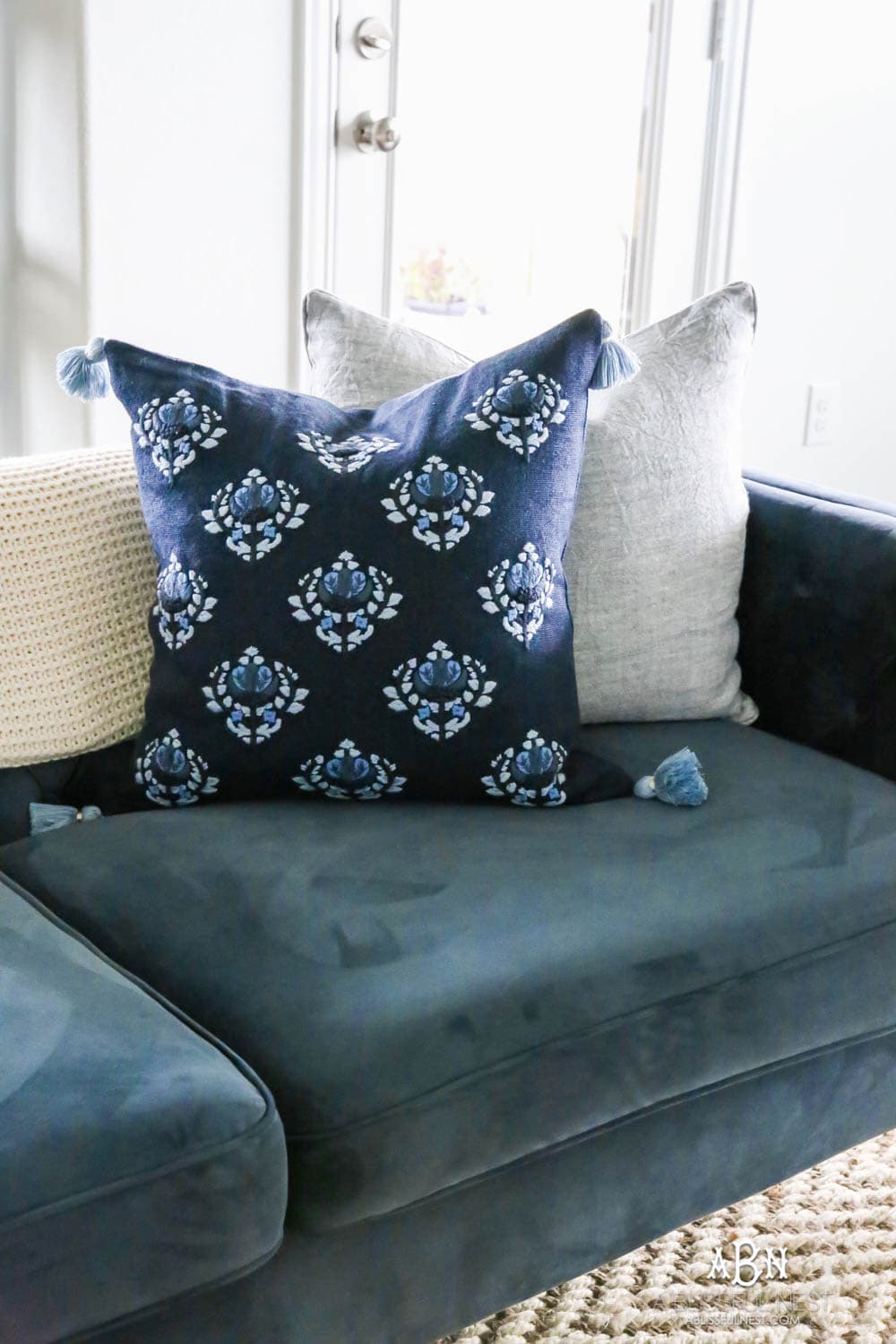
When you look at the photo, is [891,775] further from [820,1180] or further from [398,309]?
[398,309]

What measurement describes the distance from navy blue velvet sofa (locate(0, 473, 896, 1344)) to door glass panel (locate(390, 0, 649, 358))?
4.82ft

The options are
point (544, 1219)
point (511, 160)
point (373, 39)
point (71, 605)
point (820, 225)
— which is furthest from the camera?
point (820, 225)

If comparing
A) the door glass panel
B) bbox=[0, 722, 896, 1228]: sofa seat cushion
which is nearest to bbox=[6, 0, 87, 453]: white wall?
the door glass panel

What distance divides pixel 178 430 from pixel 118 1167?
2.32ft

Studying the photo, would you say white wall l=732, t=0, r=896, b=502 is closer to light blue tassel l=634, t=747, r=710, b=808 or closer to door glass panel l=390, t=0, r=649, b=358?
door glass panel l=390, t=0, r=649, b=358

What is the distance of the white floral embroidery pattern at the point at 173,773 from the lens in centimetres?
140

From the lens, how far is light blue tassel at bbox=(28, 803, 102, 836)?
1438 mm

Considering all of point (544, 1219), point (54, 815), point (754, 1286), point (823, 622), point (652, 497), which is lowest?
point (754, 1286)

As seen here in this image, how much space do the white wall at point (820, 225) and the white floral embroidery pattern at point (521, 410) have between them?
1791 mm

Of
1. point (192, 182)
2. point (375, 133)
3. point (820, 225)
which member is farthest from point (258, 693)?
point (820, 225)

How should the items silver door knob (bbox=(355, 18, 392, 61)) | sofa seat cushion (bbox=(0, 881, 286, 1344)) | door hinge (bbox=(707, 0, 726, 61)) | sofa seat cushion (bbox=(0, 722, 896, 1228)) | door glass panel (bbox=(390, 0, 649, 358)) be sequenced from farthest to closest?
door hinge (bbox=(707, 0, 726, 61)) → door glass panel (bbox=(390, 0, 649, 358)) → silver door knob (bbox=(355, 18, 392, 61)) → sofa seat cushion (bbox=(0, 722, 896, 1228)) → sofa seat cushion (bbox=(0, 881, 286, 1344))

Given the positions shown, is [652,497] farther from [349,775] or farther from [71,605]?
[71,605]

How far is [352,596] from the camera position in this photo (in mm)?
1373

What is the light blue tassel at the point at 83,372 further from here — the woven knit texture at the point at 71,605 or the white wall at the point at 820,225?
the white wall at the point at 820,225
